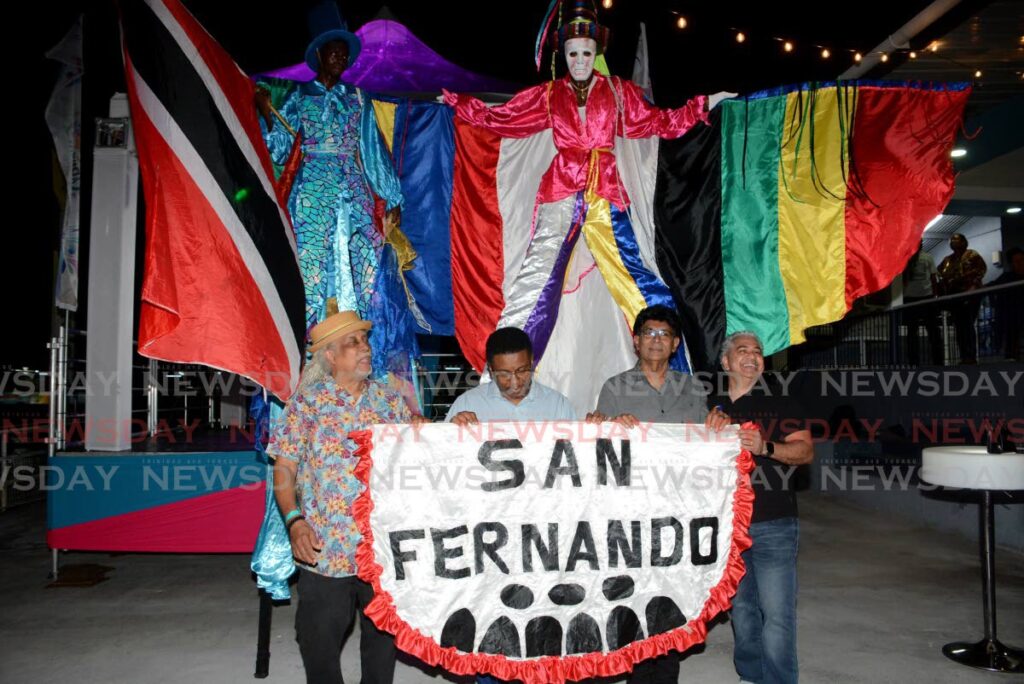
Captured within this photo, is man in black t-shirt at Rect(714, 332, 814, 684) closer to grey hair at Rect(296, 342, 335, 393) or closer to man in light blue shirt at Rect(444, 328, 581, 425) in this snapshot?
man in light blue shirt at Rect(444, 328, 581, 425)

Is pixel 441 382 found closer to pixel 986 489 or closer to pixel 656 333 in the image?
pixel 656 333

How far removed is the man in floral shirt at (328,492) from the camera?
2393 millimetres

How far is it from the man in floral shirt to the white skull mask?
1.97m

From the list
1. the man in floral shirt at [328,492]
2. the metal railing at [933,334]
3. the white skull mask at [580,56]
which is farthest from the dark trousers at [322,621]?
the metal railing at [933,334]

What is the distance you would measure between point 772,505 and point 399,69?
388cm

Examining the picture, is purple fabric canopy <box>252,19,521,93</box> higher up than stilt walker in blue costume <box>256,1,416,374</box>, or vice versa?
purple fabric canopy <box>252,19,521,93</box>

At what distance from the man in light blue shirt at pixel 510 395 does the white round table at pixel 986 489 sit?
2199mm

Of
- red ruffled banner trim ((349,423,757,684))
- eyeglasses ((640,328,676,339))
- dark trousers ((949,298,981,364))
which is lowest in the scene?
red ruffled banner trim ((349,423,757,684))

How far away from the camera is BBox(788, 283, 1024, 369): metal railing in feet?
22.6

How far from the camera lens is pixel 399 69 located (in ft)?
16.1

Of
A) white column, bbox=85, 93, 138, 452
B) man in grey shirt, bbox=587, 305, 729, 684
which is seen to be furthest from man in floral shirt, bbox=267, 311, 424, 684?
white column, bbox=85, 93, 138, 452

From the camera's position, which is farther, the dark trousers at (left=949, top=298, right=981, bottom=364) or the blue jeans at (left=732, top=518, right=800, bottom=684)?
the dark trousers at (left=949, top=298, right=981, bottom=364)

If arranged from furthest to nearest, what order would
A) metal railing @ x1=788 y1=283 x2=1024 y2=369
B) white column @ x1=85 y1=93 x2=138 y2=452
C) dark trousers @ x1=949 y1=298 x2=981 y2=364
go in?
→ dark trousers @ x1=949 y1=298 x2=981 y2=364, metal railing @ x1=788 y1=283 x2=1024 y2=369, white column @ x1=85 y1=93 x2=138 y2=452

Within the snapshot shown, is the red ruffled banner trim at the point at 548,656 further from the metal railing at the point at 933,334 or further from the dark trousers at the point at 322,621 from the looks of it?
the metal railing at the point at 933,334
